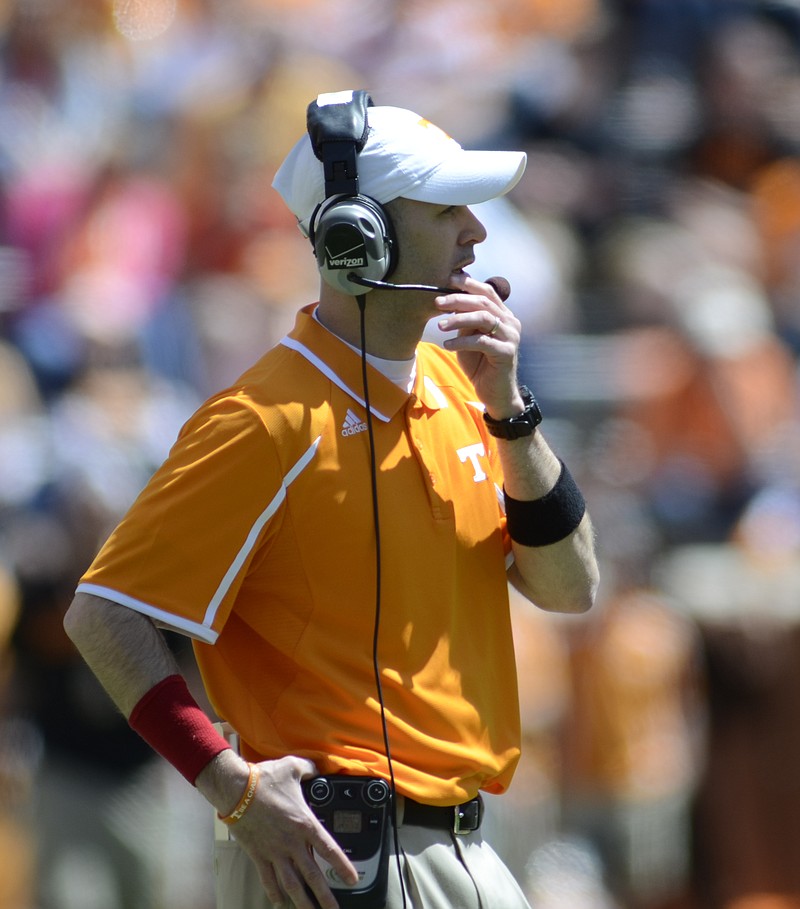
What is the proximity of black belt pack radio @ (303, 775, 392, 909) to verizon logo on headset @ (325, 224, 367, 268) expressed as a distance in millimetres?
826

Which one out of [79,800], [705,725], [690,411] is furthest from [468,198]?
[690,411]

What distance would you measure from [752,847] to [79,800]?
2465mm

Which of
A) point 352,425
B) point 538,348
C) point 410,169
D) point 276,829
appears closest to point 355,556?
point 352,425

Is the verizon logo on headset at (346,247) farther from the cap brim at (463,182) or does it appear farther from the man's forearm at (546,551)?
the man's forearm at (546,551)

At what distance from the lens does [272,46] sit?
763cm

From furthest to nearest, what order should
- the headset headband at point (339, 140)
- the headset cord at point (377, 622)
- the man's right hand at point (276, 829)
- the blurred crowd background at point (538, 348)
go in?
the blurred crowd background at point (538, 348) < the headset headband at point (339, 140) < the headset cord at point (377, 622) < the man's right hand at point (276, 829)

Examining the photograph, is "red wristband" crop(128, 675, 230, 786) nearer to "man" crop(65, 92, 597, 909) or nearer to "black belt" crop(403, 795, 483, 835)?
"man" crop(65, 92, 597, 909)

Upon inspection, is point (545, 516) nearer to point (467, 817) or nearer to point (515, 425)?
point (515, 425)

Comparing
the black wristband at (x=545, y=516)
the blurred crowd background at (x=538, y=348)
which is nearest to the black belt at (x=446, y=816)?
the black wristband at (x=545, y=516)

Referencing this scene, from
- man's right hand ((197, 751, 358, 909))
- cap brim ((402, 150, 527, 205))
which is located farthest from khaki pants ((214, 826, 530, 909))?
cap brim ((402, 150, 527, 205))

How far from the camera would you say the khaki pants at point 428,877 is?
2543 mm

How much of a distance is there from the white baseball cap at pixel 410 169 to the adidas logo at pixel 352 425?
1.19ft

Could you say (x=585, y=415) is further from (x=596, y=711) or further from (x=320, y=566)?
(x=320, y=566)

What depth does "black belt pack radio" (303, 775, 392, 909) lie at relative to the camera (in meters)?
2.45
